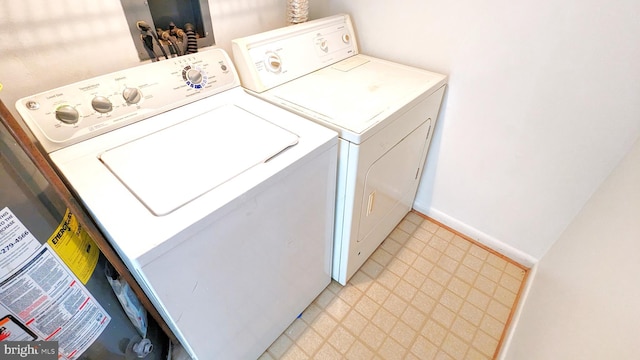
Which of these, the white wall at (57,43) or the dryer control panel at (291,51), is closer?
the white wall at (57,43)

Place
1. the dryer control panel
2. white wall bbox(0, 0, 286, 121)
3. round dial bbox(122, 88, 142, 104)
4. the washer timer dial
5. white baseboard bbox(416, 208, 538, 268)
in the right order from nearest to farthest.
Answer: white wall bbox(0, 0, 286, 121) < round dial bbox(122, 88, 142, 104) < the washer timer dial < the dryer control panel < white baseboard bbox(416, 208, 538, 268)

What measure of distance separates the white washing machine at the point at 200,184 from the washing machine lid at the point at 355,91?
0.09 metres

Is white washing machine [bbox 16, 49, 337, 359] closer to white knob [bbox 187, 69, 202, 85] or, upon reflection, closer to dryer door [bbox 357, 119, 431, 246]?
white knob [bbox 187, 69, 202, 85]

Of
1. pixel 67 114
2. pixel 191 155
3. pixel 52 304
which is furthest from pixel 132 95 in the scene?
pixel 52 304

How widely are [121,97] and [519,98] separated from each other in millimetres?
1562

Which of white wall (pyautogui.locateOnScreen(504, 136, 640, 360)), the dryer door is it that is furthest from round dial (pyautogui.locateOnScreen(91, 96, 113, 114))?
white wall (pyautogui.locateOnScreen(504, 136, 640, 360))

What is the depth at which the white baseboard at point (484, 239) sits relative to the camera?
1631mm

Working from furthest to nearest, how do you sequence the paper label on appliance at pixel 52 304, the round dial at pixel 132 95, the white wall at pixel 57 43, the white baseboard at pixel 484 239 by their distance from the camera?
1. the white baseboard at pixel 484 239
2. the round dial at pixel 132 95
3. the white wall at pixel 57 43
4. the paper label on appliance at pixel 52 304

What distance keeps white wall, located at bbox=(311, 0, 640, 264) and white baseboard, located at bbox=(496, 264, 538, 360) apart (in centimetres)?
9

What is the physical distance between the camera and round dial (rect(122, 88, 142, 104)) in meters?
1.00

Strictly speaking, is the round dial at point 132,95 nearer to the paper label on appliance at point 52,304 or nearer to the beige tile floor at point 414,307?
the paper label on appliance at point 52,304

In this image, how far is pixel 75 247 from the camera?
84 centimetres

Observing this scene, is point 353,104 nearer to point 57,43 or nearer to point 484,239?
point 57,43

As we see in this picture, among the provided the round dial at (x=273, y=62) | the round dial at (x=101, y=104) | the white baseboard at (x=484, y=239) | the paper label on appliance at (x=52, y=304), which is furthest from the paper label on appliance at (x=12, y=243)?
the white baseboard at (x=484, y=239)
